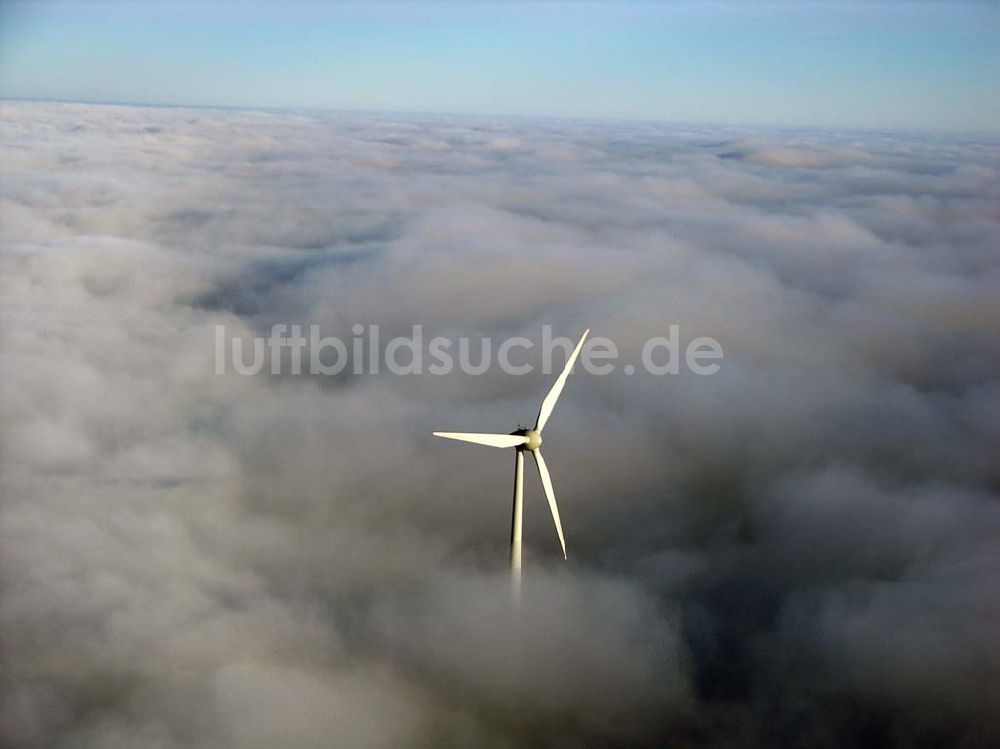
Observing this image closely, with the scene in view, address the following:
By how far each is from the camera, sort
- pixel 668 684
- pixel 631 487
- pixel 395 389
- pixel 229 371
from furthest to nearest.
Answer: pixel 229 371
pixel 395 389
pixel 631 487
pixel 668 684

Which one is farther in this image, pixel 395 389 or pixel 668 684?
pixel 395 389

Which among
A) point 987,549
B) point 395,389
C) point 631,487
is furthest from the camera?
point 395,389

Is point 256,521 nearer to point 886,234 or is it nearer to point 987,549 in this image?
point 987,549

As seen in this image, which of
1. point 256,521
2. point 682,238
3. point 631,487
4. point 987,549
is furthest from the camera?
point 682,238

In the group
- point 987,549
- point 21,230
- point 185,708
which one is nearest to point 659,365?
point 987,549

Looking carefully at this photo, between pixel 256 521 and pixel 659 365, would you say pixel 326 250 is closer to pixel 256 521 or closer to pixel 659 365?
pixel 659 365

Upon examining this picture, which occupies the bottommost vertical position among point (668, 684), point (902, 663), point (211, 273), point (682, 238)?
point (668, 684)

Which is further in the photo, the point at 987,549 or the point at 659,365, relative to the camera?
the point at 659,365

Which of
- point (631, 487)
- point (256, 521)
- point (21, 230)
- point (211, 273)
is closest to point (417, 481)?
point (256, 521)

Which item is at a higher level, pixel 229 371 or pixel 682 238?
pixel 682 238
